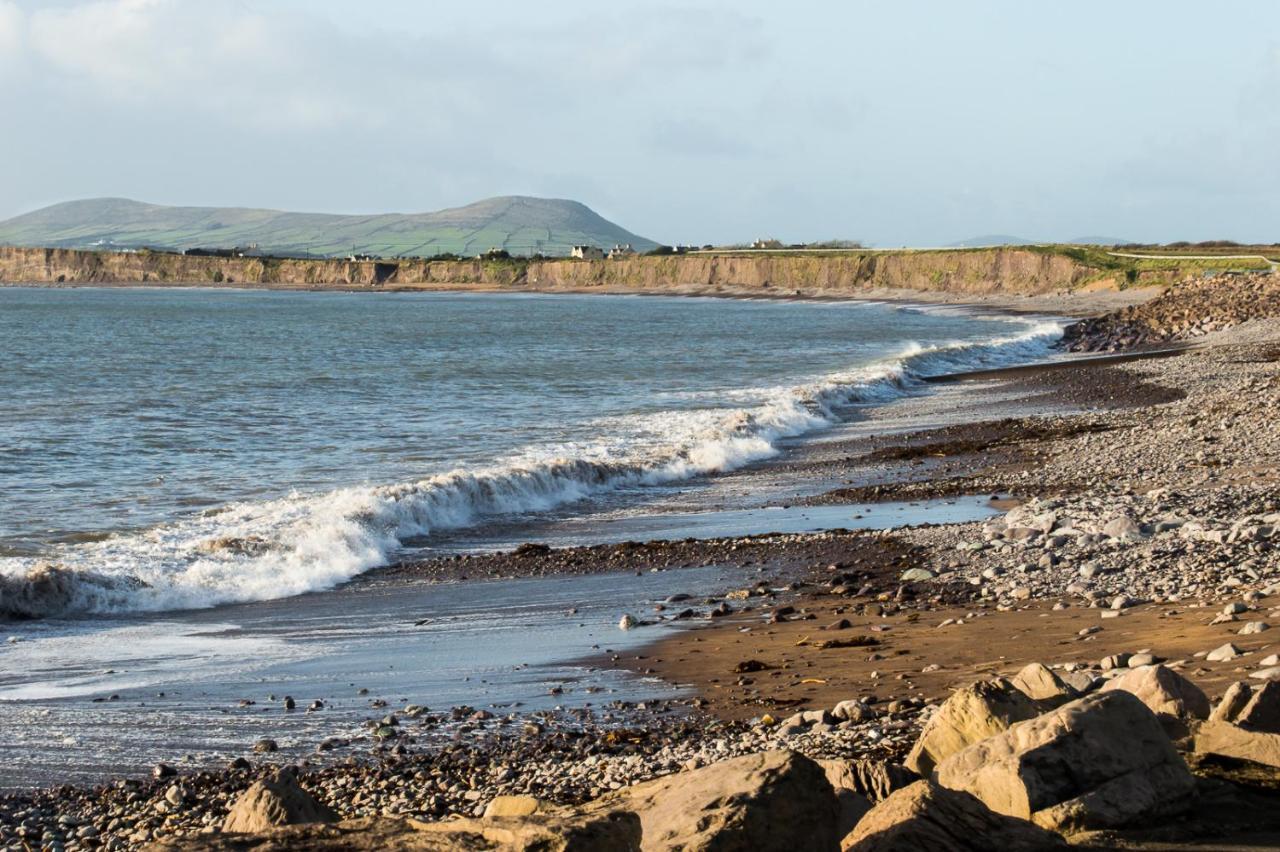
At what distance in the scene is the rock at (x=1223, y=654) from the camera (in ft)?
29.2

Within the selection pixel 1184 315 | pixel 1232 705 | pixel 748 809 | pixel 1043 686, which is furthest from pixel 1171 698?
pixel 1184 315

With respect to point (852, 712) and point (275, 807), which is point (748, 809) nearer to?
point (275, 807)

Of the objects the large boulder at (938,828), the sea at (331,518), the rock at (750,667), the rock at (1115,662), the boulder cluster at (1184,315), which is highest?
the boulder cluster at (1184,315)

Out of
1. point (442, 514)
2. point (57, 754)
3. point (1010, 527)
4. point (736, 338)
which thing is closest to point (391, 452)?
point (442, 514)

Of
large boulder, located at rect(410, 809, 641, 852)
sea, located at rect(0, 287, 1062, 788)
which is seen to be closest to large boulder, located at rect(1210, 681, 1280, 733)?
large boulder, located at rect(410, 809, 641, 852)

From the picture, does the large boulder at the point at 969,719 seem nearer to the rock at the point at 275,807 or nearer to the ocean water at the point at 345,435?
the rock at the point at 275,807

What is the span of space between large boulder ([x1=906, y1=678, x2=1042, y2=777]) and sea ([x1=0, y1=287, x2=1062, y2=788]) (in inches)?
149

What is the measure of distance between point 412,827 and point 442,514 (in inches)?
612

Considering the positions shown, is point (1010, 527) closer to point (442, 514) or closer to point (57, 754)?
point (442, 514)

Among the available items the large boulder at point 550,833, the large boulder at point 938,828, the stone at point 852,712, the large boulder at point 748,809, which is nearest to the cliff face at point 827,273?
the stone at point 852,712

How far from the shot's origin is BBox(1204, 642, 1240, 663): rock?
891cm

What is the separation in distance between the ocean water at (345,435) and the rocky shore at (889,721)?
2851 millimetres

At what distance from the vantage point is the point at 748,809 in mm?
5367

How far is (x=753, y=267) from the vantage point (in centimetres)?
17450
